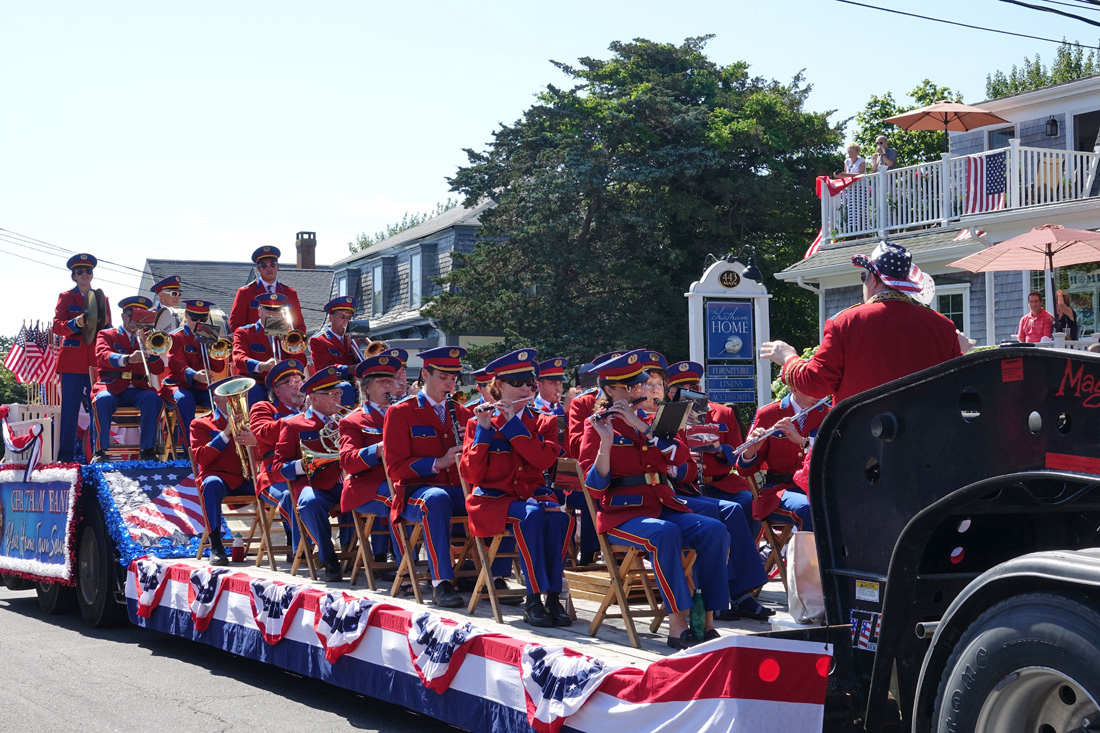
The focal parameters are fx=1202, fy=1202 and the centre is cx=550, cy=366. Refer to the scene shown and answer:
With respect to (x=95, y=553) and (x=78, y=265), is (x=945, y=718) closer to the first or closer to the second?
(x=95, y=553)

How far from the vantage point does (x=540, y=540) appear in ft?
21.6

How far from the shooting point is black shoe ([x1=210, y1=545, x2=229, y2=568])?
885 cm

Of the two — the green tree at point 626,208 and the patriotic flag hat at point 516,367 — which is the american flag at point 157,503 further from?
the green tree at point 626,208

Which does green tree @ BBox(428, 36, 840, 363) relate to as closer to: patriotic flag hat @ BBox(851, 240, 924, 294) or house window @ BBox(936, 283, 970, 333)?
house window @ BBox(936, 283, 970, 333)

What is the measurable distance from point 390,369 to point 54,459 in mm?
4619

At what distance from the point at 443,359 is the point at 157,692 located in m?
2.82

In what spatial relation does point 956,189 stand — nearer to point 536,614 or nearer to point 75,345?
point 75,345

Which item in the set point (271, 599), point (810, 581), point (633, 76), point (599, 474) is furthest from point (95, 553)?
point (633, 76)

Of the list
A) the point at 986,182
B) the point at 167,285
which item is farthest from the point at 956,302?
the point at 167,285

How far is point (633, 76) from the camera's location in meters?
33.7

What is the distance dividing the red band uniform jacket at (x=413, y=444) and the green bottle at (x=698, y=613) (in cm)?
210

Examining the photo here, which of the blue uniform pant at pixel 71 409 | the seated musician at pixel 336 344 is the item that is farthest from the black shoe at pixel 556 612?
the blue uniform pant at pixel 71 409

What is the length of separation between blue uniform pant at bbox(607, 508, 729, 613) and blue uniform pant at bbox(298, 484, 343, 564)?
264 centimetres

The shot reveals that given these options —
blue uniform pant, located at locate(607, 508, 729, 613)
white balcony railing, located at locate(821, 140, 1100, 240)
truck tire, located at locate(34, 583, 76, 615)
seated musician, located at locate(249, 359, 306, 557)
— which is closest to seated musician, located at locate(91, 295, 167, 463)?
truck tire, located at locate(34, 583, 76, 615)
